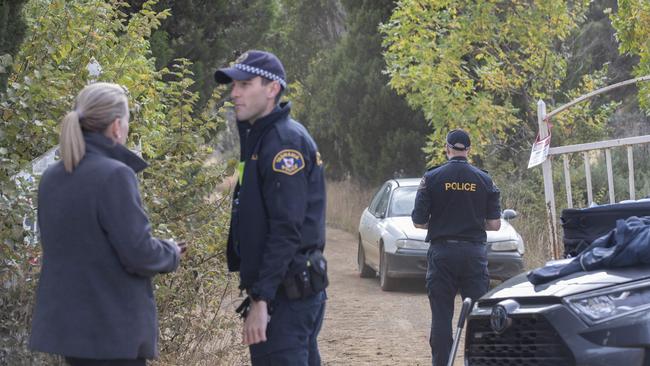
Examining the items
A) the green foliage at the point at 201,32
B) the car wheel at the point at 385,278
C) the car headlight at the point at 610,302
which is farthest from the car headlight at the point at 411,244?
the car headlight at the point at 610,302

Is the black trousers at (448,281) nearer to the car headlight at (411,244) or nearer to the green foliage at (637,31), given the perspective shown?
the green foliage at (637,31)

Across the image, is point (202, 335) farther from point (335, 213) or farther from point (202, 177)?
point (335, 213)

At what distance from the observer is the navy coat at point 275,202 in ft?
15.6

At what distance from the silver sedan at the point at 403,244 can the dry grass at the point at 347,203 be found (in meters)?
10.6

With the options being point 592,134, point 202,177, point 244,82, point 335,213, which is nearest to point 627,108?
point 335,213

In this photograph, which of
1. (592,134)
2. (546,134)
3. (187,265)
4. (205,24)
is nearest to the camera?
(187,265)

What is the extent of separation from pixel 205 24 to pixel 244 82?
11.1 m

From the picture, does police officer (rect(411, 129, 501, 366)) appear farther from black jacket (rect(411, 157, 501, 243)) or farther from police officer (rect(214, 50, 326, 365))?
police officer (rect(214, 50, 326, 365))

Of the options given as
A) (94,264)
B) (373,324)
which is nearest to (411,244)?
(373,324)

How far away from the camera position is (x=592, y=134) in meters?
18.5

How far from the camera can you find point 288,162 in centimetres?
482

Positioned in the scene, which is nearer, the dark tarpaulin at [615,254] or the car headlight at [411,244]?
the dark tarpaulin at [615,254]

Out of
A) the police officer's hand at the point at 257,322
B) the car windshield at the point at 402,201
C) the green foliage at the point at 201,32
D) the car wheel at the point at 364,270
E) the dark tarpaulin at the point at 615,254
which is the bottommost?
the car wheel at the point at 364,270

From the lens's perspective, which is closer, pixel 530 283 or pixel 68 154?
pixel 68 154
